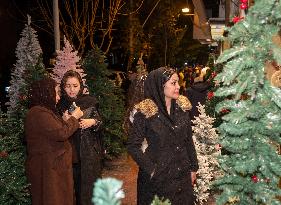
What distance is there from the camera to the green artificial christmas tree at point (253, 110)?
241 centimetres

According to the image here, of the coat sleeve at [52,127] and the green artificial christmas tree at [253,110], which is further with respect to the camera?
the coat sleeve at [52,127]

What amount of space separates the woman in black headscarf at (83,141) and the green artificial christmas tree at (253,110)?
3154 millimetres

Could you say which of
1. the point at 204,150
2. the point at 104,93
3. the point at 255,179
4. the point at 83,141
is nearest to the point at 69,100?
the point at 83,141

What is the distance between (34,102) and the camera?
16.2 feet

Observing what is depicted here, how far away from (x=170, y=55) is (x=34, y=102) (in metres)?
25.7

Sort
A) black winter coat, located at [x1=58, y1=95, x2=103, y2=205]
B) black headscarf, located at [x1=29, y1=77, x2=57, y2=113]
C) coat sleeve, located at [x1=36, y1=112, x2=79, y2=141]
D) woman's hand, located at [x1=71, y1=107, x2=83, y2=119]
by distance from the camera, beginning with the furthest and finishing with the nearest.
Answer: black winter coat, located at [x1=58, y1=95, x2=103, y2=205] < woman's hand, located at [x1=71, y1=107, x2=83, y2=119] < black headscarf, located at [x1=29, y1=77, x2=57, y2=113] < coat sleeve, located at [x1=36, y1=112, x2=79, y2=141]

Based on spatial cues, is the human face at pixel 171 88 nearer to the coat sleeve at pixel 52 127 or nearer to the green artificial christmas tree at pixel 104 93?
the coat sleeve at pixel 52 127

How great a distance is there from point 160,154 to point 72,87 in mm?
1824

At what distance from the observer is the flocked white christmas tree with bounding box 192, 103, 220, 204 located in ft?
23.2

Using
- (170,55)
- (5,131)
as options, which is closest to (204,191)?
(5,131)

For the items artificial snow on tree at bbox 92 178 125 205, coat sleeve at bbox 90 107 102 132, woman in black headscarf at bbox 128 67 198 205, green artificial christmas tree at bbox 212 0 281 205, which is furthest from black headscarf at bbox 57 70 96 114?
artificial snow on tree at bbox 92 178 125 205

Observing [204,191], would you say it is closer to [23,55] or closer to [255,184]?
[255,184]

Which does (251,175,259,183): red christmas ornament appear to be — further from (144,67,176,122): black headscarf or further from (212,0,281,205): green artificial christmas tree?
(144,67,176,122): black headscarf

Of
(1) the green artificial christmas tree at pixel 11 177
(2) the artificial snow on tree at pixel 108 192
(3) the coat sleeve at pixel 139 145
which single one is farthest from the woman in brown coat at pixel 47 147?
(2) the artificial snow on tree at pixel 108 192
